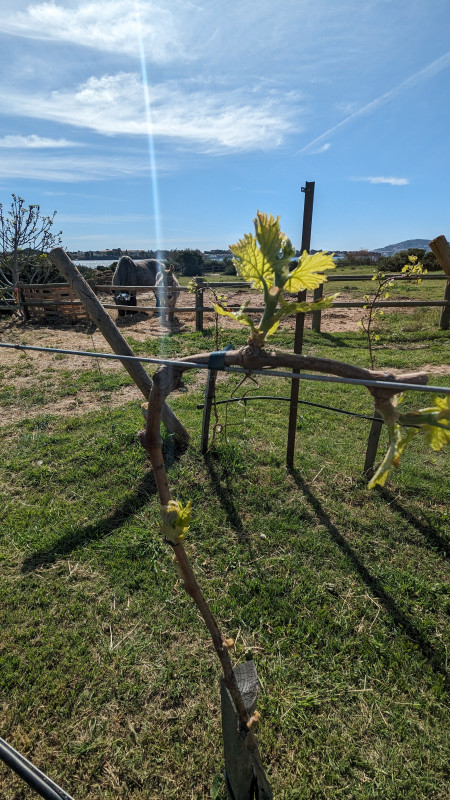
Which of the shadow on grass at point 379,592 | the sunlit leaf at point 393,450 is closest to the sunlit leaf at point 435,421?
the sunlit leaf at point 393,450

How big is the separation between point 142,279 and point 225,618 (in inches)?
521

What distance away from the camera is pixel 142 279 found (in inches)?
547

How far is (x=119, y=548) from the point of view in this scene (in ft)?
9.34

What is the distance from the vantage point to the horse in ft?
39.0

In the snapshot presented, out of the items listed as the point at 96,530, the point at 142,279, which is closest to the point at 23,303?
the point at 142,279

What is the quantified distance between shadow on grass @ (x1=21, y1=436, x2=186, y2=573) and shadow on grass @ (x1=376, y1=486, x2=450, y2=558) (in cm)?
198

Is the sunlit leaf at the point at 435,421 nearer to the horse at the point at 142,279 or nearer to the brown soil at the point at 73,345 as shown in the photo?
the brown soil at the point at 73,345

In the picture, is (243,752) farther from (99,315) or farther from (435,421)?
(99,315)

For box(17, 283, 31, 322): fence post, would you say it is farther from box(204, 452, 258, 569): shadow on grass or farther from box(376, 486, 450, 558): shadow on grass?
box(376, 486, 450, 558): shadow on grass

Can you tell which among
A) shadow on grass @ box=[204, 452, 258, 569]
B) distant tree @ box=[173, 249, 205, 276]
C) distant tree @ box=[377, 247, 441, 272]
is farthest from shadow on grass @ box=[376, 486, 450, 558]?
distant tree @ box=[173, 249, 205, 276]

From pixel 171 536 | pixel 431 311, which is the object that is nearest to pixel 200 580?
pixel 171 536

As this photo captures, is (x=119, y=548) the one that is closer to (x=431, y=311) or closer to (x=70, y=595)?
(x=70, y=595)

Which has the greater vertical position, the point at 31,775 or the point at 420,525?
the point at 31,775

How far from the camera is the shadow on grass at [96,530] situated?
2.81m
